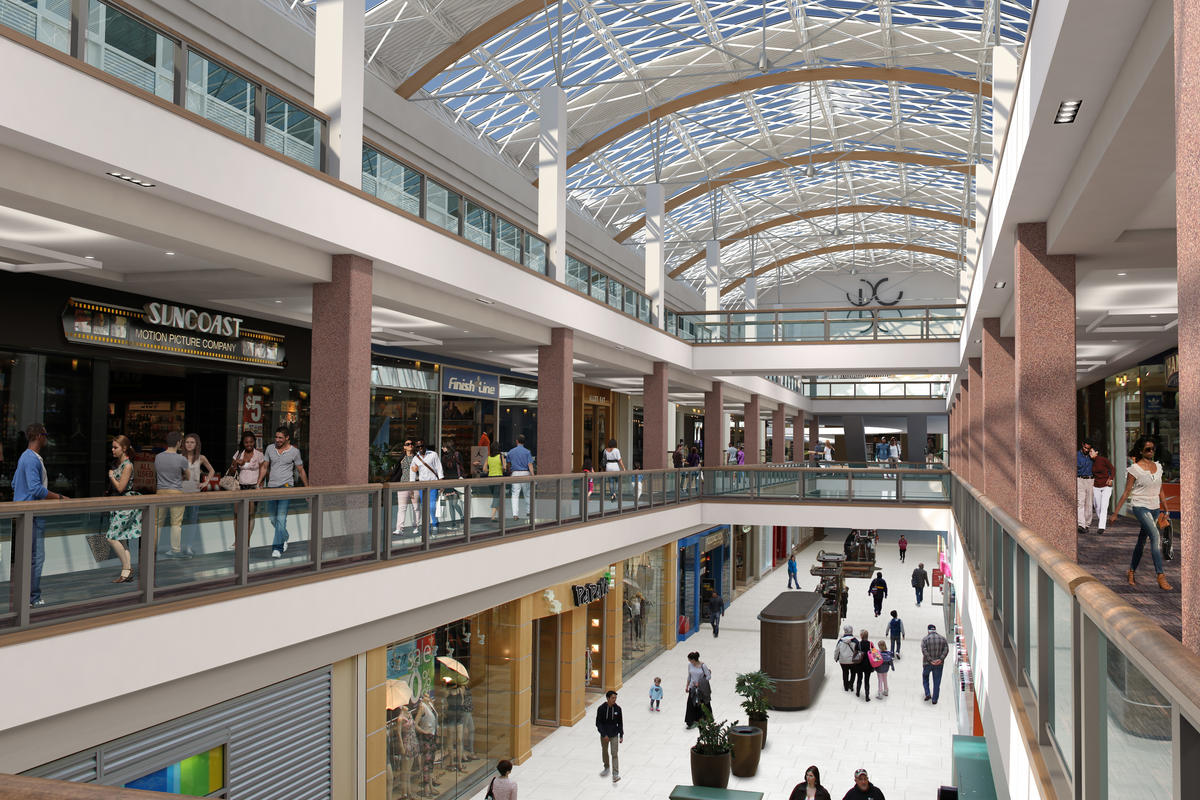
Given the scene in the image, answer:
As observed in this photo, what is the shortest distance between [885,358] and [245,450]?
63.8 feet

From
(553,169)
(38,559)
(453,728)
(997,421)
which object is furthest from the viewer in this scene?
(553,169)

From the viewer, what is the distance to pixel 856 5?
2478cm

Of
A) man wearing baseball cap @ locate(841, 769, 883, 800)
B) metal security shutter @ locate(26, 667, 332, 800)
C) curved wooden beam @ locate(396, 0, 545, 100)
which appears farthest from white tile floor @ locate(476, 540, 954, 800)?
curved wooden beam @ locate(396, 0, 545, 100)

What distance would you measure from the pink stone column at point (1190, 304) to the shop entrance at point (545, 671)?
15495 millimetres

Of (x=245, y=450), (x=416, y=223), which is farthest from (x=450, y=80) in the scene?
(x=245, y=450)

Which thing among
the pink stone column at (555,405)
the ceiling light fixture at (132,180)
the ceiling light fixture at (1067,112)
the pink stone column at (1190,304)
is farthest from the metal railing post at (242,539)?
the pink stone column at (555,405)

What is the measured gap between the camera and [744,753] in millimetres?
15578

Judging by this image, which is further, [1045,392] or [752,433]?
[752,433]

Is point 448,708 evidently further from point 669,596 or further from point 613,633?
point 669,596

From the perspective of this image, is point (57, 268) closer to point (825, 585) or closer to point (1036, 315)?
point (1036, 315)

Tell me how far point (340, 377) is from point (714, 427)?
64.4 feet

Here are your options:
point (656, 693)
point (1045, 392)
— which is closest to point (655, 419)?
point (656, 693)

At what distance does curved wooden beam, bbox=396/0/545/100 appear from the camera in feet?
65.1

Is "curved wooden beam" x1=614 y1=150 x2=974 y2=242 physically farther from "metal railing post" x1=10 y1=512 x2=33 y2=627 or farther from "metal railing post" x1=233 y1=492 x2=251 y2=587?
"metal railing post" x1=10 y1=512 x2=33 y2=627
